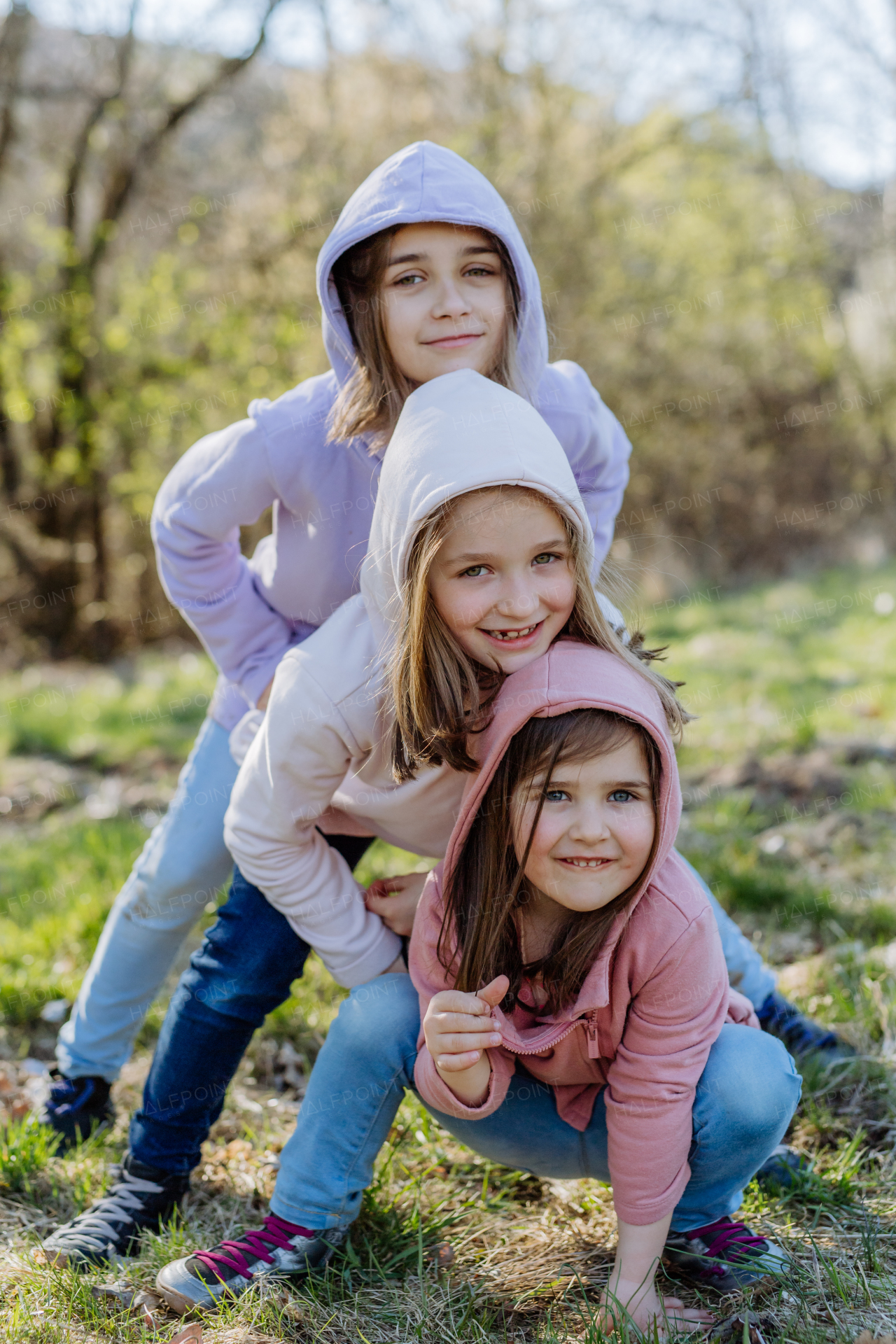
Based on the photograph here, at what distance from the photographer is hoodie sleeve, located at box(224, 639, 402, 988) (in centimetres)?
185

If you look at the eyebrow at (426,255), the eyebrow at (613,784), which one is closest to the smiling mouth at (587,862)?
the eyebrow at (613,784)

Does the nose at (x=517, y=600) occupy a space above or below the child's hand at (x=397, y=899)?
above

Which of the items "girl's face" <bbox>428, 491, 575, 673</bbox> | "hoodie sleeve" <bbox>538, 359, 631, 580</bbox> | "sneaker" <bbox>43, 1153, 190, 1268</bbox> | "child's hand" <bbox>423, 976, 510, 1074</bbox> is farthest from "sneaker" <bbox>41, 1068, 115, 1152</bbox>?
"hoodie sleeve" <bbox>538, 359, 631, 580</bbox>

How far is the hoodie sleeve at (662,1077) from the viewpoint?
1.71 metres

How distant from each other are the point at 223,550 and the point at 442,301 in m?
0.73

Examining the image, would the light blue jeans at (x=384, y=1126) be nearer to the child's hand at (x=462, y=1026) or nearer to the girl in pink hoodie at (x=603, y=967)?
the girl in pink hoodie at (x=603, y=967)

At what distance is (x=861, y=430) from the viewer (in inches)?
451

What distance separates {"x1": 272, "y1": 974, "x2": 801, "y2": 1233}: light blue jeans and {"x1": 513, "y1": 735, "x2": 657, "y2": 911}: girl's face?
37cm

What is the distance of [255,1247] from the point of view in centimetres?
189

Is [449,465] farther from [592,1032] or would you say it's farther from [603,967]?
[592,1032]

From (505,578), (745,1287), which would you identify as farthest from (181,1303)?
(505,578)

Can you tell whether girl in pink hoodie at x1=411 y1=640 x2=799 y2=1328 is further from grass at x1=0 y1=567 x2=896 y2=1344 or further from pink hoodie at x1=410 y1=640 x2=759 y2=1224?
grass at x1=0 y1=567 x2=896 y2=1344

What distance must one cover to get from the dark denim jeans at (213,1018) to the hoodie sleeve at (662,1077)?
710 mm

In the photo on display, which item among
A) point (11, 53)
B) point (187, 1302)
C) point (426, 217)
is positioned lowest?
point (187, 1302)
